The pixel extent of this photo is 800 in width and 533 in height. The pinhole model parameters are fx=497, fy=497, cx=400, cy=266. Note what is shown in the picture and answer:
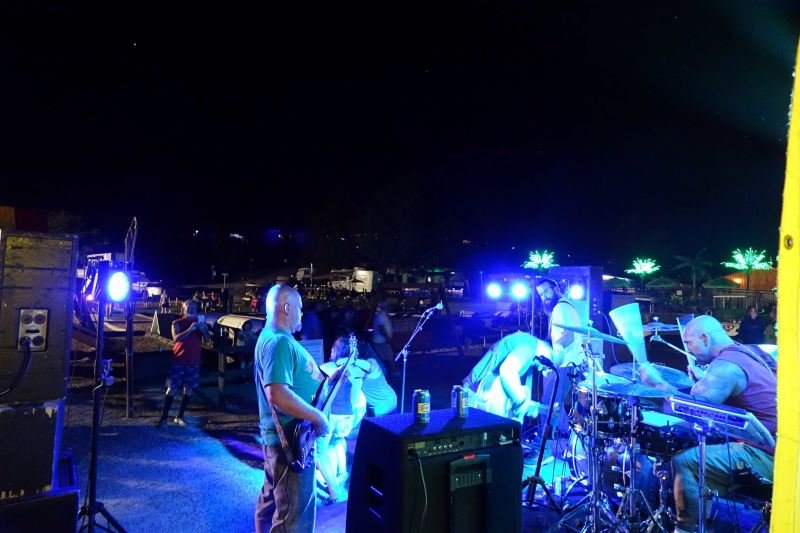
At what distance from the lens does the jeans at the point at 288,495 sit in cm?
335

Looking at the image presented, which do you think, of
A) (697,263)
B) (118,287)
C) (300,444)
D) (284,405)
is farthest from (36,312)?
(697,263)

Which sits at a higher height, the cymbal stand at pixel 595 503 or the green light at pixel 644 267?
the green light at pixel 644 267

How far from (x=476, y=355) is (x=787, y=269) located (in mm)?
15297

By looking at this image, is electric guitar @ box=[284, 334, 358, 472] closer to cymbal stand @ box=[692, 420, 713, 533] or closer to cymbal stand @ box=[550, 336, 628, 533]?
cymbal stand @ box=[550, 336, 628, 533]

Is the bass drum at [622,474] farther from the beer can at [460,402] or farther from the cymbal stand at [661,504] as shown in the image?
the beer can at [460,402]

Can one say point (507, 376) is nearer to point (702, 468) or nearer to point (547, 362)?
point (547, 362)

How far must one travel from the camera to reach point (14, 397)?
336cm

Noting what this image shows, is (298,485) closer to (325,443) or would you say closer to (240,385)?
(325,443)

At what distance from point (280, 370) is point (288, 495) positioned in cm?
86

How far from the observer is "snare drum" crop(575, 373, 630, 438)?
14.4ft

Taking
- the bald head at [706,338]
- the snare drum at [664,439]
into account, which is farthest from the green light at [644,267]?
the snare drum at [664,439]

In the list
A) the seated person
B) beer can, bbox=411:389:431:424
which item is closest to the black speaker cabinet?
beer can, bbox=411:389:431:424

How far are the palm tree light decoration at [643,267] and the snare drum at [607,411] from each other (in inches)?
1983

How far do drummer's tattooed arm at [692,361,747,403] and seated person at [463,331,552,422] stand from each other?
2.01m
